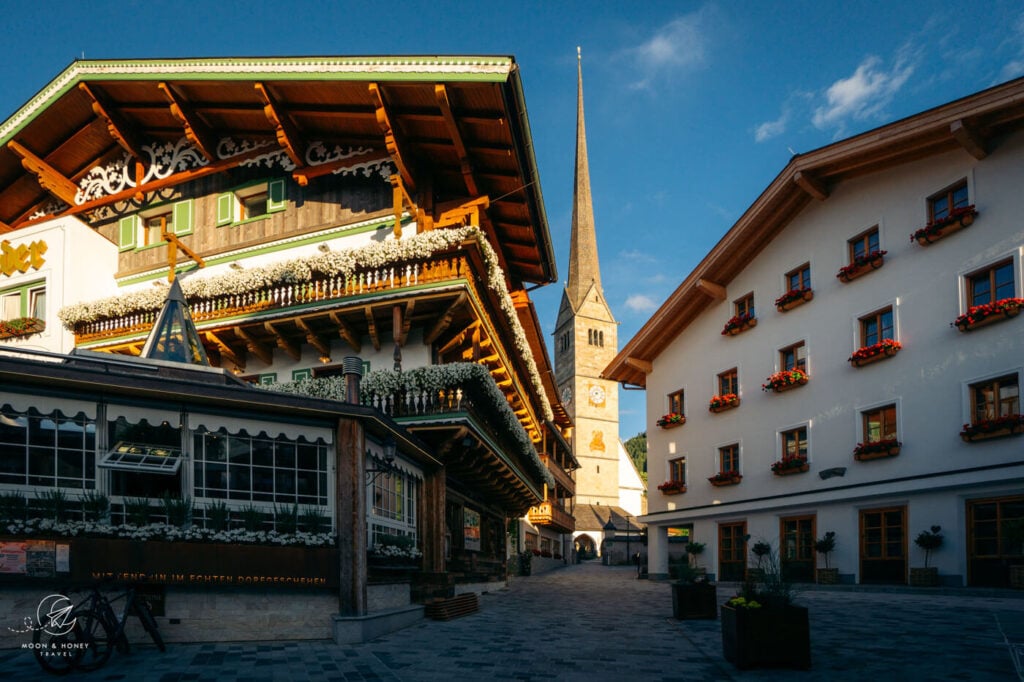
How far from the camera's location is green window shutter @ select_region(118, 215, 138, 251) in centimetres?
2272

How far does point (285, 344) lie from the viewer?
19562 millimetres

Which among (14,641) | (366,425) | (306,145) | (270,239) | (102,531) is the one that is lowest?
(14,641)

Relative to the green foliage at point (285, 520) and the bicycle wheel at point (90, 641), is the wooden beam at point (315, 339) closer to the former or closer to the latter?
→ the green foliage at point (285, 520)

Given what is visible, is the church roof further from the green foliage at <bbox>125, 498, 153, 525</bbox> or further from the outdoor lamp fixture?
the green foliage at <bbox>125, 498, 153, 525</bbox>

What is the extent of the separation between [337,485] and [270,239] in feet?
32.9

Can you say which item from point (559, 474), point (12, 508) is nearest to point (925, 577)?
point (12, 508)

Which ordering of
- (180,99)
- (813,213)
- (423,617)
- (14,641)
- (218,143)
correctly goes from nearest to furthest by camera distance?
1. (14,641)
2. (423,617)
3. (180,99)
4. (218,143)
5. (813,213)

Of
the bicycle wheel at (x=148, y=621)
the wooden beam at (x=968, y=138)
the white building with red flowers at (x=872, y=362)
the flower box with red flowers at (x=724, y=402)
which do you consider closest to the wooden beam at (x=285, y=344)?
the bicycle wheel at (x=148, y=621)

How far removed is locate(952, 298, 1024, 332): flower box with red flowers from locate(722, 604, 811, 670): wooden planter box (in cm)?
1149

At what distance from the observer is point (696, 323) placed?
1238 inches

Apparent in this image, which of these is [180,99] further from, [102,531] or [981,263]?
[981,263]

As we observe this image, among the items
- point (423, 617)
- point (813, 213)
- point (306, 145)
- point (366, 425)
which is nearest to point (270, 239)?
point (306, 145)

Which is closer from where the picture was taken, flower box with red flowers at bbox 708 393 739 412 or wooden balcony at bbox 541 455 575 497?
flower box with red flowers at bbox 708 393 739 412

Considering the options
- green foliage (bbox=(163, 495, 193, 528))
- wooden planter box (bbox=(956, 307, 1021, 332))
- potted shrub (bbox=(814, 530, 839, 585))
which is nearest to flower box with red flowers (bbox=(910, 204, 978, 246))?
wooden planter box (bbox=(956, 307, 1021, 332))
